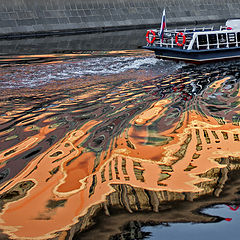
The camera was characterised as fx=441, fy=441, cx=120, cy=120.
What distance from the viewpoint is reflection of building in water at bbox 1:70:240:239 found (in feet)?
18.6

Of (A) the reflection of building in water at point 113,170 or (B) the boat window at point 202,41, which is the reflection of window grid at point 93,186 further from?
(B) the boat window at point 202,41

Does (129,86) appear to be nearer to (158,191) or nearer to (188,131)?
(188,131)

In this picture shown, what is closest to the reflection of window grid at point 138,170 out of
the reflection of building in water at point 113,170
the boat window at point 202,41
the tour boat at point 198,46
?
the reflection of building in water at point 113,170

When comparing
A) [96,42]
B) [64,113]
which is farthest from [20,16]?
[64,113]

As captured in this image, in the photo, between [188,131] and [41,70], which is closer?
[188,131]

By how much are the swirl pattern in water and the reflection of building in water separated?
15mm

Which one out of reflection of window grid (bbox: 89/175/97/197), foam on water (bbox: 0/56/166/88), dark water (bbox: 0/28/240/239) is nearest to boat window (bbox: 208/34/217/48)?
foam on water (bbox: 0/56/166/88)

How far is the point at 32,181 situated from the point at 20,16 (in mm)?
29301

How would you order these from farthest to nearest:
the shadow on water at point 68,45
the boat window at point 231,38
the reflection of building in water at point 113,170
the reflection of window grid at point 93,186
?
the shadow on water at point 68,45 < the boat window at point 231,38 < the reflection of window grid at point 93,186 < the reflection of building in water at point 113,170

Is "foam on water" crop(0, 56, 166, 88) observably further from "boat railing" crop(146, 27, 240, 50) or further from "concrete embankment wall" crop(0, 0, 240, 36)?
"concrete embankment wall" crop(0, 0, 240, 36)

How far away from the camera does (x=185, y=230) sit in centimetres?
512

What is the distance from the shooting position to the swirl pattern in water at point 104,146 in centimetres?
586

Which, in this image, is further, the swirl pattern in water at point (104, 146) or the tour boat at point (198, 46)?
the tour boat at point (198, 46)

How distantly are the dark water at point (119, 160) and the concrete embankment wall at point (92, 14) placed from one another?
2104 cm
